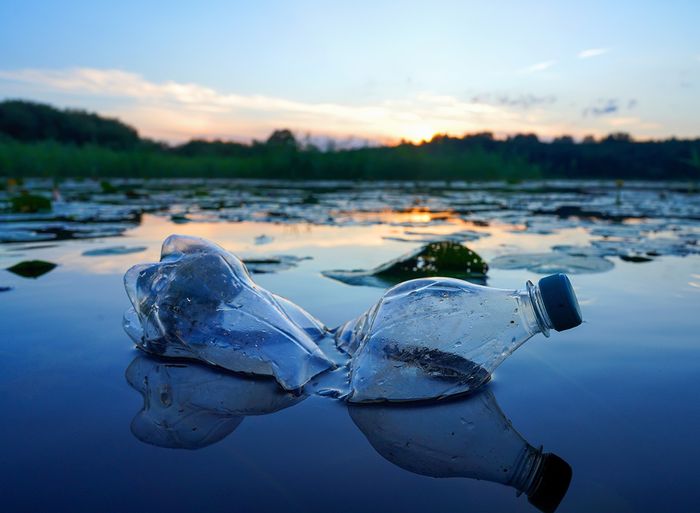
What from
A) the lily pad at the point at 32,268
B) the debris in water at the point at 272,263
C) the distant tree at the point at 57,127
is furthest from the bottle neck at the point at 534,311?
the distant tree at the point at 57,127

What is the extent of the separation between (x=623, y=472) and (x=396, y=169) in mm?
19945

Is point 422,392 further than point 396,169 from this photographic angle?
No

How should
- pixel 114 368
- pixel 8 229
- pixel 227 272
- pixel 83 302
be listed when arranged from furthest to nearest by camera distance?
pixel 8 229 < pixel 83 302 < pixel 227 272 < pixel 114 368

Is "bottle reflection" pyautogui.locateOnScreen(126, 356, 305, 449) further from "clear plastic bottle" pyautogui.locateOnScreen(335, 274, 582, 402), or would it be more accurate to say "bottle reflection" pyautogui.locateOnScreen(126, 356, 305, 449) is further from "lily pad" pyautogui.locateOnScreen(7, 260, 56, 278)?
"lily pad" pyautogui.locateOnScreen(7, 260, 56, 278)

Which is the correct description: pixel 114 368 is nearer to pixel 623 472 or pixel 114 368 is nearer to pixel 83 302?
pixel 83 302

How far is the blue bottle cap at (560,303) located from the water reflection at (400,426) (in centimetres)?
23

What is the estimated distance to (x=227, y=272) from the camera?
153 centimetres

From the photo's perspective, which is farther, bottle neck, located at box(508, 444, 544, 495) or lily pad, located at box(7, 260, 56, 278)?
lily pad, located at box(7, 260, 56, 278)

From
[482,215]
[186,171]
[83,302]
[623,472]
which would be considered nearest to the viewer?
[623,472]

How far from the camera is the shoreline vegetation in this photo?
1789 cm

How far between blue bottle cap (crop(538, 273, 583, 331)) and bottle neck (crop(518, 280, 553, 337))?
0.09ft

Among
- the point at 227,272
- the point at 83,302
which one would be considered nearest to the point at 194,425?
the point at 227,272

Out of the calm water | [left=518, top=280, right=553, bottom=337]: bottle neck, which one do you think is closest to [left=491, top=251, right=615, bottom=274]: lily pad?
the calm water

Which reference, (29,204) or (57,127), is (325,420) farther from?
(57,127)
